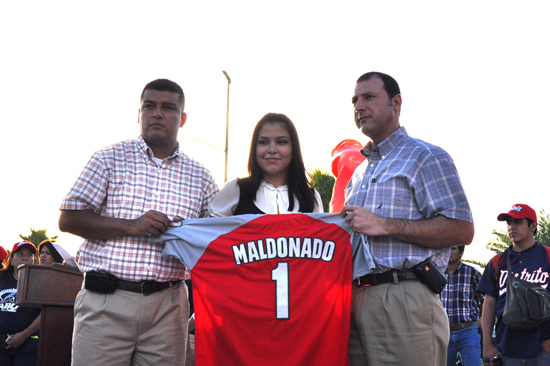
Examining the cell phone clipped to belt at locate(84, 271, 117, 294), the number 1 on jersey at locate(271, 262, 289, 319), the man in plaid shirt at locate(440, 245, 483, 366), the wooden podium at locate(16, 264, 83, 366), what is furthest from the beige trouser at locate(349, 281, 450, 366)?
the man in plaid shirt at locate(440, 245, 483, 366)

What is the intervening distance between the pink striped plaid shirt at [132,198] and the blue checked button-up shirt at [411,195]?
4.11ft

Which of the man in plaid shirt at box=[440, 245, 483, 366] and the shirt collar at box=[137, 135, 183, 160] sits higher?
the shirt collar at box=[137, 135, 183, 160]

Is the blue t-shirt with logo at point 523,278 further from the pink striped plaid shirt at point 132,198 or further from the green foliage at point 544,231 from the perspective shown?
the green foliage at point 544,231

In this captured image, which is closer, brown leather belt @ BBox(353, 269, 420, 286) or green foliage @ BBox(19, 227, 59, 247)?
brown leather belt @ BBox(353, 269, 420, 286)

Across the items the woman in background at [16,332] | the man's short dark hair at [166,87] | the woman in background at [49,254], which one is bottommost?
the woman in background at [16,332]

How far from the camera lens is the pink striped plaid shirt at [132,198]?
3.44 m

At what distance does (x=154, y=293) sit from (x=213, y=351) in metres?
0.55

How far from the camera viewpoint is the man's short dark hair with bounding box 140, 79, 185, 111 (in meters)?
3.84

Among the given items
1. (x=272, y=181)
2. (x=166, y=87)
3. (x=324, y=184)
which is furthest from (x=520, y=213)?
(x=324, y=184)

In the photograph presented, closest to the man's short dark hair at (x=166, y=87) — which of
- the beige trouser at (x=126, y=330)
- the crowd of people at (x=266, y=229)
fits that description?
the crowd of people at (x=266, y=229)

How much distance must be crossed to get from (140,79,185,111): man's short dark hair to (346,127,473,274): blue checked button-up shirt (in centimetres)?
151

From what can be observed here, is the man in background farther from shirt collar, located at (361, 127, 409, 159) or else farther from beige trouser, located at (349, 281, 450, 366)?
shirt collar, located at (361, 127, 409, 159)

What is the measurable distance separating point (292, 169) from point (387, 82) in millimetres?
930

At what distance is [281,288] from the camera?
3492 mm
